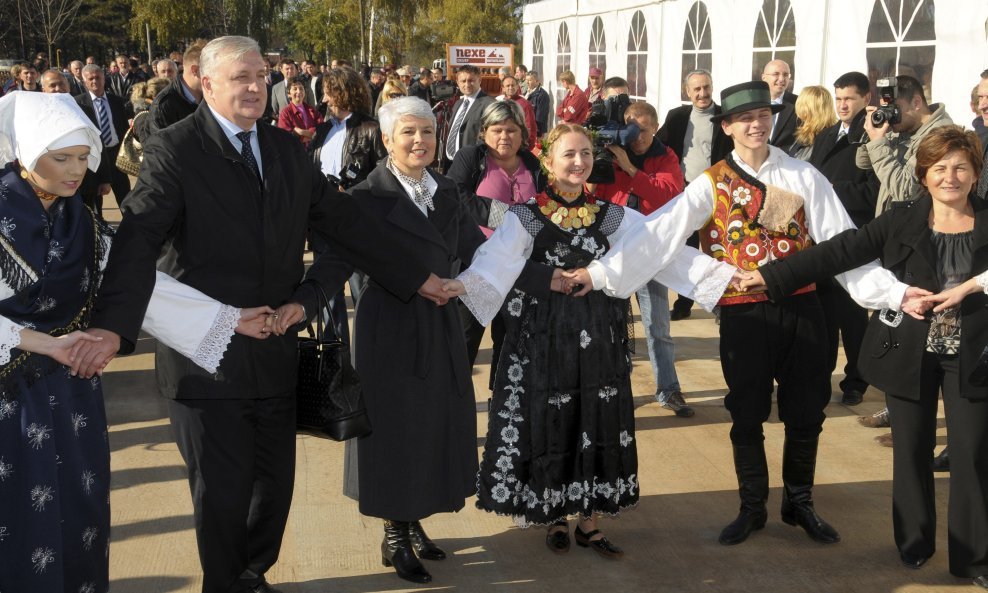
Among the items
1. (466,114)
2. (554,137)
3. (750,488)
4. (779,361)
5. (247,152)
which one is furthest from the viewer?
(466,114)

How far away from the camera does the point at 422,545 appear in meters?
4.14

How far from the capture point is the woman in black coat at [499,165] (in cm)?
529

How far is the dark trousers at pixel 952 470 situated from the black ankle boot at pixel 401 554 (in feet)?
6.39

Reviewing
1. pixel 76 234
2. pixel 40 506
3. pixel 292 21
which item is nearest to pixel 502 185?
pixel 76 234

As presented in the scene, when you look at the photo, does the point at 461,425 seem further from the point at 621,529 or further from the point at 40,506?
the point at 40,506

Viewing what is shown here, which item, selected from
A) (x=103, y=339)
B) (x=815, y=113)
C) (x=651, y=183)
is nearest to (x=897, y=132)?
(x=815, y=113)

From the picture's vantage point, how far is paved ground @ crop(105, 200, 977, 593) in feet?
13.0

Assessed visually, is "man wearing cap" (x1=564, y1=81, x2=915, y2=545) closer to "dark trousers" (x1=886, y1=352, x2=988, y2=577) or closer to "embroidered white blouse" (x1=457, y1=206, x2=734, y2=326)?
"embroidered white blouse" (x1=457, y1=206, x2=734, y2=326)

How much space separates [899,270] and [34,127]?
3180 mm

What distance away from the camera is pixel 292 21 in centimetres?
5862

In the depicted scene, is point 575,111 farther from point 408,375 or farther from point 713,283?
point 408,375

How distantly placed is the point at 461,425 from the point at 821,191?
5.82ft

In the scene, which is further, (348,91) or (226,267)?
(348,91)

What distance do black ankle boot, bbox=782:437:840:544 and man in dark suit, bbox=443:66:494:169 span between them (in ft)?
15.4
